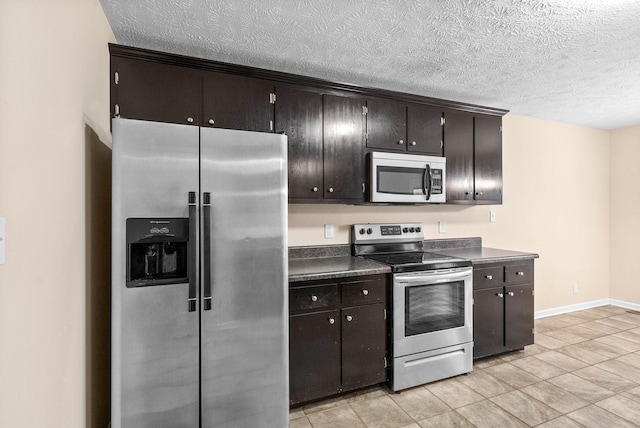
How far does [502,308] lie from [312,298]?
6.22ft

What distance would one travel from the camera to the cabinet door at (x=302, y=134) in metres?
2.49

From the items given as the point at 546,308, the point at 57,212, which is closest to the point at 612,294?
the point at 546,308

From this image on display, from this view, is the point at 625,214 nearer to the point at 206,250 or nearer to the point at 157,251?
the point at 206,250

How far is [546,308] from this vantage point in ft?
13.6

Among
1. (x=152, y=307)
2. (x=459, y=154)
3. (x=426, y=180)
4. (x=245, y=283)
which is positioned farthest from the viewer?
(x=459, y=154)

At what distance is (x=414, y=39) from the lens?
2096 millimetres

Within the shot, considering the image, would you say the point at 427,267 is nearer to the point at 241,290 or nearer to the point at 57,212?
the point at 241,290

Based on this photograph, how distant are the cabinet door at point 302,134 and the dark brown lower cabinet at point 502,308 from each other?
165 cm

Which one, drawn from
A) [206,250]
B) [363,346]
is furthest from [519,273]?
[206,250]

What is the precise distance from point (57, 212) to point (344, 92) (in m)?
2.12

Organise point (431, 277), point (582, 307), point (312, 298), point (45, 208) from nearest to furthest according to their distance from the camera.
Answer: point (45, 208) → point (312, 298) → point (431, 277) → point (582, 307)

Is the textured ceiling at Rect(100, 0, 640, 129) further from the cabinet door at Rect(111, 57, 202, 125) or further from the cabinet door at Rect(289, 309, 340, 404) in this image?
the cabinet door at Rect(289, 309, 340, 404)

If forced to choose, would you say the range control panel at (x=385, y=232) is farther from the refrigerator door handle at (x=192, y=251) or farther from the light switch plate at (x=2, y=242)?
the light switch plate at (x=2, y=242)

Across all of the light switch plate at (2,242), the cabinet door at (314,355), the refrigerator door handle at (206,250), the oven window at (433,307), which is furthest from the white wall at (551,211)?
the light switch plate at (2,242)
